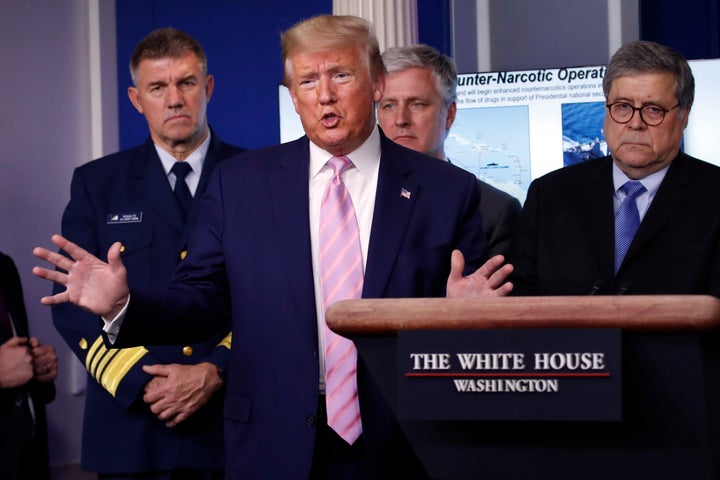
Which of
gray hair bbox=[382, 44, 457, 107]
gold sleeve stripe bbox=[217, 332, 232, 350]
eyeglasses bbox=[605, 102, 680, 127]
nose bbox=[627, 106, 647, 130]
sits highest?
gray hair bbox=[382, 44, 457, 107]

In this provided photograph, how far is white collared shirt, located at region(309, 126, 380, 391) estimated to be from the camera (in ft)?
7.50

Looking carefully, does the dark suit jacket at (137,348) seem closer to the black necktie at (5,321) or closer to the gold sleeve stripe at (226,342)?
the gold sleeve stripe at (226,342)

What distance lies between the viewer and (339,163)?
7.69 feet

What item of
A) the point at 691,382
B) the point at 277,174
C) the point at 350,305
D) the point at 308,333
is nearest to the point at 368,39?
the point at 277,174

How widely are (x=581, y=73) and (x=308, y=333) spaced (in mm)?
3172

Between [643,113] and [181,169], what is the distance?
134cm

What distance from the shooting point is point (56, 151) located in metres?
6.01

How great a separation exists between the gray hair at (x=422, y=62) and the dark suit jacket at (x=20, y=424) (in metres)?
1.64

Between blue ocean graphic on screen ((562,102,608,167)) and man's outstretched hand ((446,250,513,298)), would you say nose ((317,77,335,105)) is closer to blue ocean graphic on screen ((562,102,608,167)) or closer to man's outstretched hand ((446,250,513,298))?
man's outstretched hand ((446,250,513,298))

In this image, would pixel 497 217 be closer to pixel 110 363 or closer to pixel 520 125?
pixel 110 363

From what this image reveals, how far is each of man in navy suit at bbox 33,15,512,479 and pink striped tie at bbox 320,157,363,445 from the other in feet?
0.07

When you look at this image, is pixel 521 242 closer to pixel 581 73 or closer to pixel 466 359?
pixel 466 359

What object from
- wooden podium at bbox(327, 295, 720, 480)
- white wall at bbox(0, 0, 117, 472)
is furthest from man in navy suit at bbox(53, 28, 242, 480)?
white wall at bbox(0, 0, 117, 472)

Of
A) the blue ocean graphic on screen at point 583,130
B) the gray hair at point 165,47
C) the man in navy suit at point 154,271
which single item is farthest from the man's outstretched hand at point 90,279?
the blue ocean graphic on screen at point 583,130
